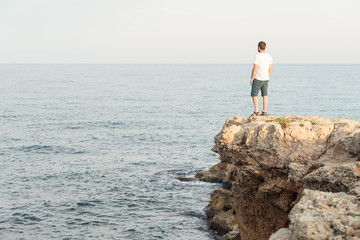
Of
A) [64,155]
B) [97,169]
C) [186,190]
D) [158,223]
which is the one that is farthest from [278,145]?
[64,155]

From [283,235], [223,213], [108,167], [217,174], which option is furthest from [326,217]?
[108,167]

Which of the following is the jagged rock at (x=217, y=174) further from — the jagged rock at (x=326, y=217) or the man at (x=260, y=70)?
the jagged rock at (x=326, y=217)

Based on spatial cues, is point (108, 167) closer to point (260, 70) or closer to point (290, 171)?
point (260, 70)

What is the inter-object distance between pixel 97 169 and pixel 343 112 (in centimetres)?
5860

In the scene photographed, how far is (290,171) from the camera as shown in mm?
13109

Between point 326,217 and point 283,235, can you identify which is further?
point 283,235

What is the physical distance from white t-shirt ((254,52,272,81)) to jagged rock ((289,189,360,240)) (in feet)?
40.0

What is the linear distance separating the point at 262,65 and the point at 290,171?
807cm

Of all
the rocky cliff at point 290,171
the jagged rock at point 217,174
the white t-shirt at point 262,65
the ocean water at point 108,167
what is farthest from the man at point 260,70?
the jagged rock at point 217,174

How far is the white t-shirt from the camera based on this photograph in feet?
65.4

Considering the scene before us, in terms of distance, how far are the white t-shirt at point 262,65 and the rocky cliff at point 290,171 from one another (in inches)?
96.9

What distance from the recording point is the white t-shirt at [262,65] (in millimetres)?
19938

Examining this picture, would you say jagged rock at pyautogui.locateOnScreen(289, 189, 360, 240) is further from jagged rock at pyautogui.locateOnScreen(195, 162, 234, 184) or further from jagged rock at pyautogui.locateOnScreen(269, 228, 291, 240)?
jagged rock at pyautogui.locateOnScreen(195, 162, 234, 184)

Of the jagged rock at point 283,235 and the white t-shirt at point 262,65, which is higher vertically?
the white t-shirt at point 262,65
